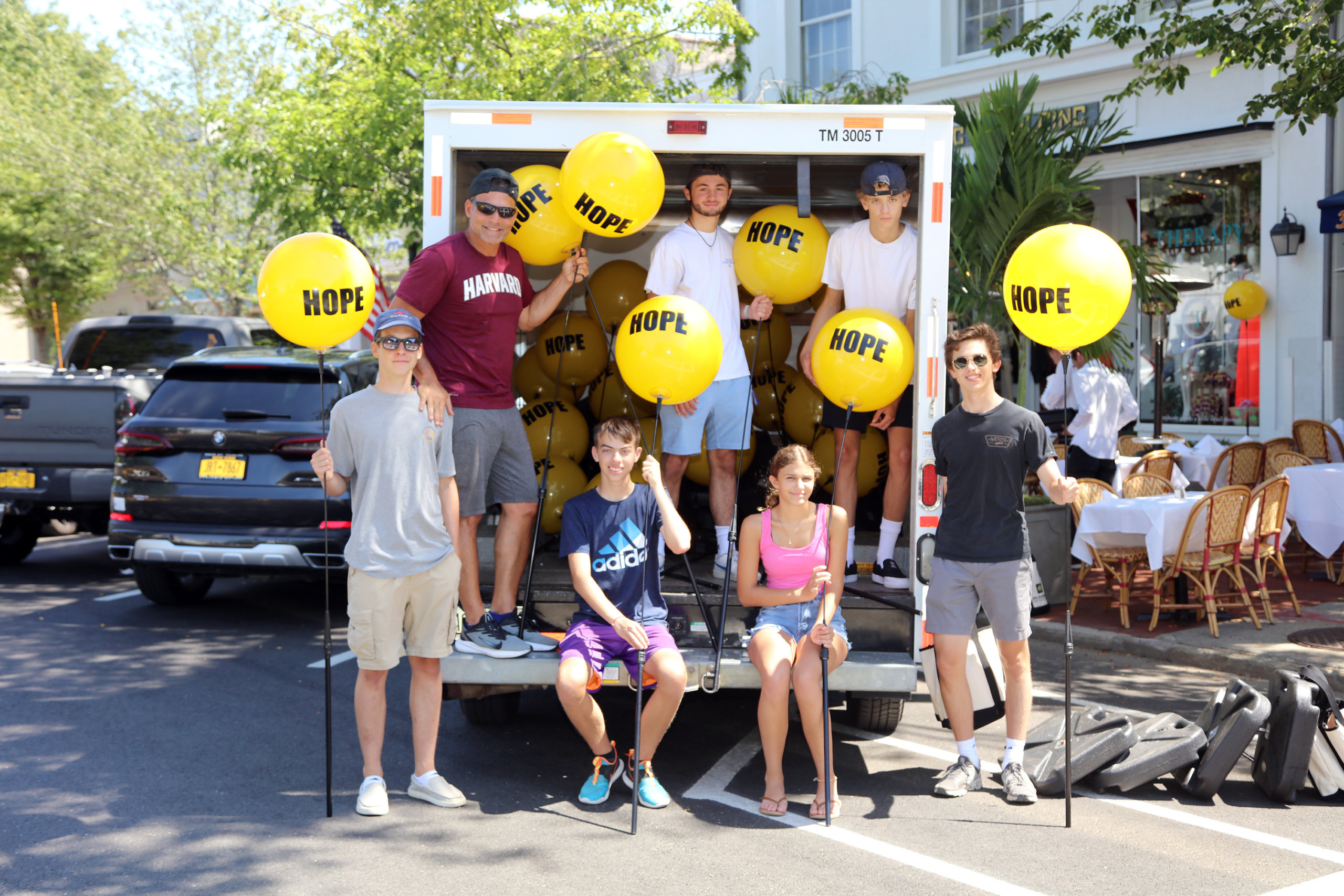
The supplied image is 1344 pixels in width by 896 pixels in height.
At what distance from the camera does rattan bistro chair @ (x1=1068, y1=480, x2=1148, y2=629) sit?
7641mm

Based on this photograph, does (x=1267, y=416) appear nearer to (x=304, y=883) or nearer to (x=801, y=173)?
(x=801, y=173)

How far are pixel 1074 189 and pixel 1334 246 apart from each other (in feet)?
17.7

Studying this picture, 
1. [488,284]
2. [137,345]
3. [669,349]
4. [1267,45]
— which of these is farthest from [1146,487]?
[137,345]

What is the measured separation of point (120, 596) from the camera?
339 inches

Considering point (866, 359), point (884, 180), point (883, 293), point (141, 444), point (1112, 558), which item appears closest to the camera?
point (866, 359)

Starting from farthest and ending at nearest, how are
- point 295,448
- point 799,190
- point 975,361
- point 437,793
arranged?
point 295,448
point 799,190
point 975,361
point 437,793

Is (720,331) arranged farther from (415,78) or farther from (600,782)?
(415,78)

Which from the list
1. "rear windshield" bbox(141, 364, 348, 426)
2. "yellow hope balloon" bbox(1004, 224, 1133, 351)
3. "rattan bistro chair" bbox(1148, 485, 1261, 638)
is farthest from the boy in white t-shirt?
"rear windshield" bbox(141, 364, 348, 426)

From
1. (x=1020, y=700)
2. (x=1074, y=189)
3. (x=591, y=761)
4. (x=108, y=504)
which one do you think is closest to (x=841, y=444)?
(x=1020, y=700)

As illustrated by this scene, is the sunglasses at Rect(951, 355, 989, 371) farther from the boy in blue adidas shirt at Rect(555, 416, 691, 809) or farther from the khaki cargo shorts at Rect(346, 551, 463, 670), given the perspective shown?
the khaki cargo shorts at Rect(346, 551, 463, 670)

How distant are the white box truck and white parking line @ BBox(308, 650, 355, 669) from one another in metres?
2.13

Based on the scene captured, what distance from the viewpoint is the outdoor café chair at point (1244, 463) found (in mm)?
10195

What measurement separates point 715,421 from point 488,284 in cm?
129

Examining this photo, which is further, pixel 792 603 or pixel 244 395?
pixel 244 395
